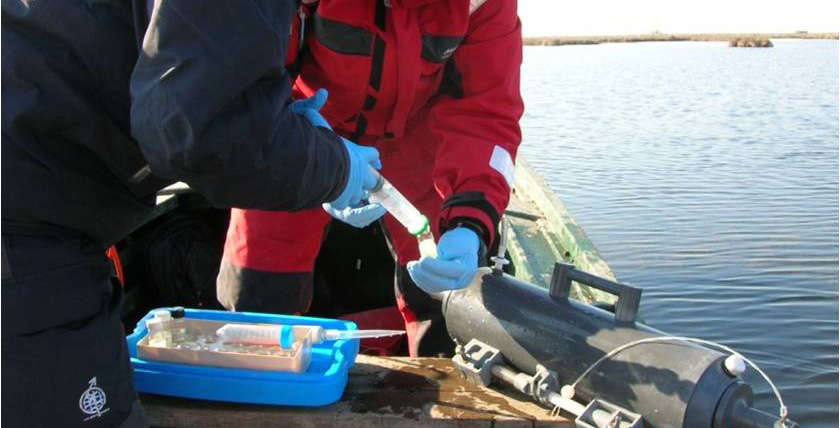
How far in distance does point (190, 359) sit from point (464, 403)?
0.65 meters

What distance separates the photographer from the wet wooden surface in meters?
1.77

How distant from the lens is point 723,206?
7.33m

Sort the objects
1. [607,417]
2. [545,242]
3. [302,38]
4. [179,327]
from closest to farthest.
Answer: [607,417] → [179,327] → [302,38] → [545,242]

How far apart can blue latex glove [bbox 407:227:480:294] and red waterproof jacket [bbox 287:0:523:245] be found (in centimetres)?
12

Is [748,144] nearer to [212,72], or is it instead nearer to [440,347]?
[440,347]

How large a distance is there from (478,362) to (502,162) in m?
0.70

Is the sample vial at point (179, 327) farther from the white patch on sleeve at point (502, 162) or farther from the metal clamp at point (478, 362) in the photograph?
the white patch on sleeve at point (502, 162)

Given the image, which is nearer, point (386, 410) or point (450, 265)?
point (386, 410)

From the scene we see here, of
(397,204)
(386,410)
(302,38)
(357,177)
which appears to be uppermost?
(302,38)

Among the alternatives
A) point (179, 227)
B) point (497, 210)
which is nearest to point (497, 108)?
point (497, 210)

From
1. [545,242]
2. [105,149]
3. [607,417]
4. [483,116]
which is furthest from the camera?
[545,242]

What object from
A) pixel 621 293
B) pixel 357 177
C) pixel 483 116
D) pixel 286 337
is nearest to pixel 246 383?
pixel 286 337

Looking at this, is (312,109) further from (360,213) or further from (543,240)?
(543,240)

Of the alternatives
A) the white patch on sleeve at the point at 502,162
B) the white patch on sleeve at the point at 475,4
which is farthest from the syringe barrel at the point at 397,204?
the white patch on sleeve at the point at 475,4
